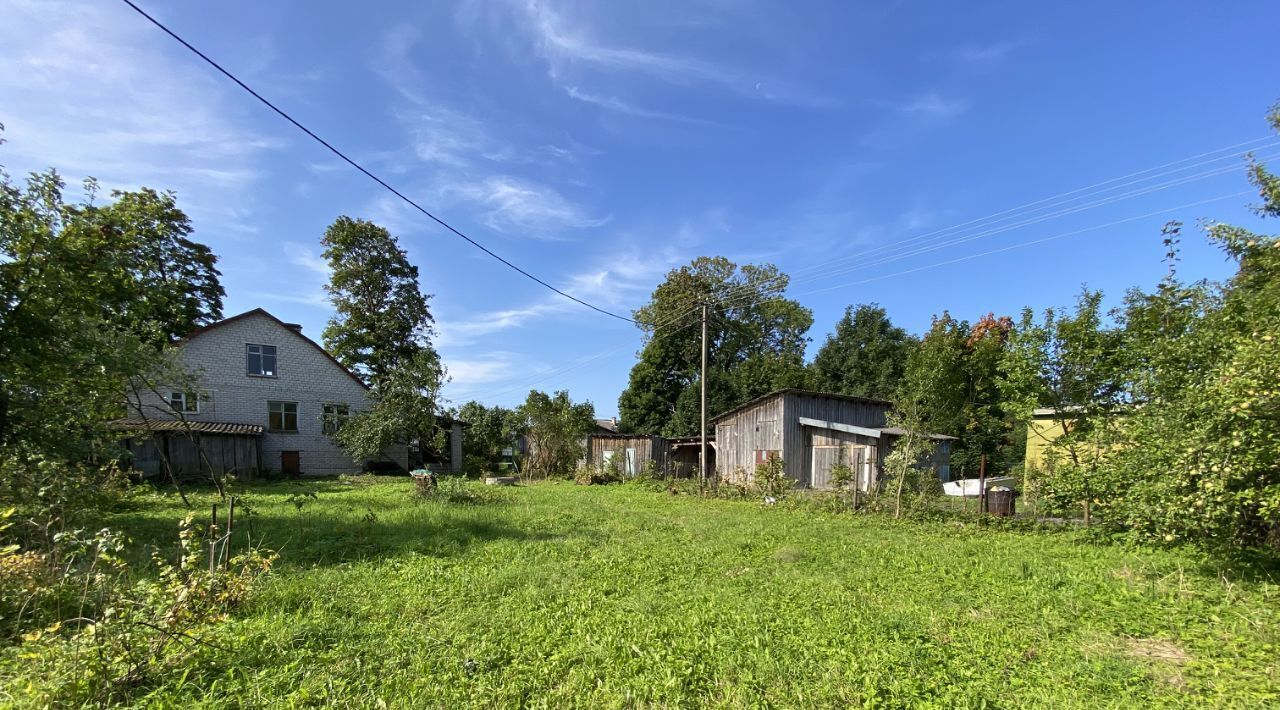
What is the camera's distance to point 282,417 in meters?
24.4

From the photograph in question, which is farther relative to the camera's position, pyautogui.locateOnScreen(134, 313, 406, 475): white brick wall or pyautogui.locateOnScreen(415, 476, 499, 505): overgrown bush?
pyautogui.locateOnScreen(134, 313, 406, 475): white brick wall

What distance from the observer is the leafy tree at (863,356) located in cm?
3212

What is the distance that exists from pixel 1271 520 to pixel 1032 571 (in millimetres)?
2493

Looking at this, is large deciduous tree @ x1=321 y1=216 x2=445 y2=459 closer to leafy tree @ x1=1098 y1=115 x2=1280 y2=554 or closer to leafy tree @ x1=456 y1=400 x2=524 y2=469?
leafy tree @ x1=456 y1=400 x2=524 y2=469

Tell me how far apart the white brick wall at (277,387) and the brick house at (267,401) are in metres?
0.04

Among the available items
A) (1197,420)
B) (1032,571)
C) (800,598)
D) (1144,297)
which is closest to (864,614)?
(800,598)

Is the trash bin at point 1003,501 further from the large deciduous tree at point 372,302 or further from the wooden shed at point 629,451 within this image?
the large deciduous tree at point 372,302

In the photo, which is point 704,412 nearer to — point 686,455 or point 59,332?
point 686,455

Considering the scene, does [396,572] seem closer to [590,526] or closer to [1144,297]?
[590,526]

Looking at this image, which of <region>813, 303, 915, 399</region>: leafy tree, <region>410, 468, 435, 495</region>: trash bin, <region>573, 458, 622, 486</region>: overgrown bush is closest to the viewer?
<region>410, 468, 435, 495</region>: trash bin

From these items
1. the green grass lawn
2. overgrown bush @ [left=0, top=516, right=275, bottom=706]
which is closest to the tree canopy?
the green grass lawn

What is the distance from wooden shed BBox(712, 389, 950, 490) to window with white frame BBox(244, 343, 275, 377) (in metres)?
21.7

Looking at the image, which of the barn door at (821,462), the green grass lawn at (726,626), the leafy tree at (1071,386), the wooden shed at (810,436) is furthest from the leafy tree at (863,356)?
the green grass lawn at (726,626)

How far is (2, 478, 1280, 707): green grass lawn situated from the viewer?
3.87 metres
